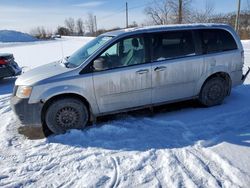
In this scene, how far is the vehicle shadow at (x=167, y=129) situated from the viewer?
448 centimetres

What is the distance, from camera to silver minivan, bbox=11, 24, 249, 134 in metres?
4.91

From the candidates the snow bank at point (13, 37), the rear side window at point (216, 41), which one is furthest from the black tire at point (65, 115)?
the snow bank at point (13, 37)

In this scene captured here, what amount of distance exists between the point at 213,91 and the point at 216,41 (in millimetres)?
1066

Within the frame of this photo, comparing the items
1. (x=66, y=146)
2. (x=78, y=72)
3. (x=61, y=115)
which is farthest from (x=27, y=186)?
(x=78, y=72)

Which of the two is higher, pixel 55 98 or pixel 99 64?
pixel 99 64

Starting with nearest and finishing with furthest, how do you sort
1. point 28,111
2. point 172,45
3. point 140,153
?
point 140,153
point 28,111
point 172,45

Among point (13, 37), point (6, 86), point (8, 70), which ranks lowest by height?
point (13, 37)

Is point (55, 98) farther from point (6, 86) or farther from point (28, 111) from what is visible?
point (6, 86)

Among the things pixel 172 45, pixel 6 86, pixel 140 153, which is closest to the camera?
pixel 140 153

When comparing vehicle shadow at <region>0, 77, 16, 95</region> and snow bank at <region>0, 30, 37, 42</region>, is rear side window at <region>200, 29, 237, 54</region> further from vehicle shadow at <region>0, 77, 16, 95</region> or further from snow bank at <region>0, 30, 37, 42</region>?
snow bank at <region>0, 30, 37, 42</region>

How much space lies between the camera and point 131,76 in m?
5.20

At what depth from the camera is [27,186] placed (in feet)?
11.5

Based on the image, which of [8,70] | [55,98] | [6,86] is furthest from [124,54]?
[8,70]

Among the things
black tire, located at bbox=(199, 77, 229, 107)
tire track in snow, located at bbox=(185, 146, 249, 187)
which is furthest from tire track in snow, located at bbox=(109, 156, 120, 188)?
black tire, located at bbox=(199, 77, 229, 107)
